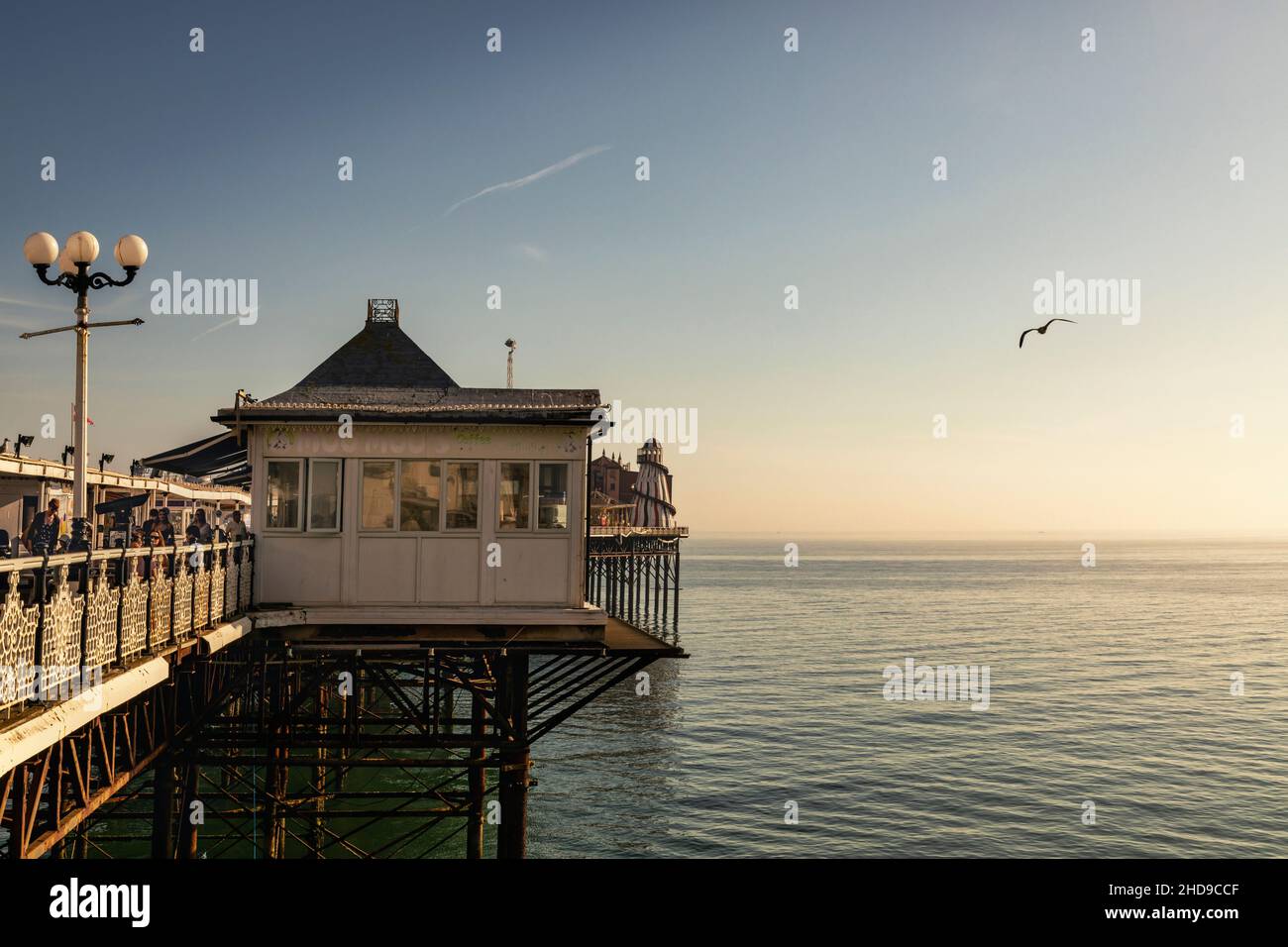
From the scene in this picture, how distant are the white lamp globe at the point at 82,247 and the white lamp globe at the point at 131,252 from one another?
13.7 inches

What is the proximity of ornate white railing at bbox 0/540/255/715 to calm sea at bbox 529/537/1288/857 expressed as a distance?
653 inches

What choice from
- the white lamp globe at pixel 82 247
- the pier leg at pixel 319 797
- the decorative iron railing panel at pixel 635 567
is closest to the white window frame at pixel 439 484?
the pier leg at pixel 319 797

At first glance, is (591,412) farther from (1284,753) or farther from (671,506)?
(671,506)

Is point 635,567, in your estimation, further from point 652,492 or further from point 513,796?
point 513,796

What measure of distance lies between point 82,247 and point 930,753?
111 ft

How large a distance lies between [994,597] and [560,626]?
370 ft

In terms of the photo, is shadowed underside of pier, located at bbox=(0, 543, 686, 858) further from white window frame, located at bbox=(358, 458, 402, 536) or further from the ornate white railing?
white window frame, located at bbox=(358, 458, 402, 536)

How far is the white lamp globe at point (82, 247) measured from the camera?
1380cm

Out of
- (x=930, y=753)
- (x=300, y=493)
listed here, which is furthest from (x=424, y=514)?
(x=930, y=753)

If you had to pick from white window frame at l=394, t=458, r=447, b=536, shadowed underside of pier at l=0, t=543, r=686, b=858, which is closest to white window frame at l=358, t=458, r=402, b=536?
white window frame at l=394, t=458, r=447, b=536

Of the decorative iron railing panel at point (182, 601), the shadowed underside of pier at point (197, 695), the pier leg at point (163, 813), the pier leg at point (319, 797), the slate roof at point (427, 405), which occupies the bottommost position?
the pier leg at point (319, 797)

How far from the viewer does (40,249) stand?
13789 millimetres

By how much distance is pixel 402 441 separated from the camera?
51.9ft

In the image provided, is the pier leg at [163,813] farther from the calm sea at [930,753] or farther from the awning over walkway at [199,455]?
the calm sea at [930,753]
